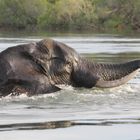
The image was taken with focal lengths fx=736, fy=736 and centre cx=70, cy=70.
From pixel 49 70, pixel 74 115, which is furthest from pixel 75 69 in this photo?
pixel 74 115

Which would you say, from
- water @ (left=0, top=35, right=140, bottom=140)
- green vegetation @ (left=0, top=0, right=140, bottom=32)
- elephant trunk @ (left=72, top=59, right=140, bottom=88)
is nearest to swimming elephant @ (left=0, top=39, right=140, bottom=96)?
elephant trunk @ (left=72, top=59, right=140, bottom=88)

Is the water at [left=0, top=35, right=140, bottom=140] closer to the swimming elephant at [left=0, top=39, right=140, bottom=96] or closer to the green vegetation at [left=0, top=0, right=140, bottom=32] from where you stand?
the swimming elephant at [left=0, top=39, right=140, bottom=96]

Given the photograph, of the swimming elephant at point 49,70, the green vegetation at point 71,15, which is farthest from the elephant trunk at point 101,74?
the green vegetation at point 71,15

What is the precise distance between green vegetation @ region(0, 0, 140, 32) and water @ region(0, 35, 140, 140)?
8322 centimetres

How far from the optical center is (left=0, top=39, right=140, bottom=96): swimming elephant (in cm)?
1272

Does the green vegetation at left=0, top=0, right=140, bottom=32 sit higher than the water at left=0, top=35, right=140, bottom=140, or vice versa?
the water at left=0, top=35, right=140, bottom=140

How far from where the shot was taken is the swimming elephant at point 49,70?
41.7 ft

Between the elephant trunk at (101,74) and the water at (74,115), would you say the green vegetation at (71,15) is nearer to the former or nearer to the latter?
the elephant trunk at (101,74)

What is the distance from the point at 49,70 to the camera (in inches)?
520

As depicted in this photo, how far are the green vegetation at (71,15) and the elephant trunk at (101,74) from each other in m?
82.5

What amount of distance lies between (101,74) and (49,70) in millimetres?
1061

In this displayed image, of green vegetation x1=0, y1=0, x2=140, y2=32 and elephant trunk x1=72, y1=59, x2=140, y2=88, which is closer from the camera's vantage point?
elephant trunk x1=72, y1=59, x2=140, y2=88

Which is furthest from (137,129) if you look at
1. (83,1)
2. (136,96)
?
(83,1)

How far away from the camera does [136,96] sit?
528 inches
